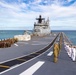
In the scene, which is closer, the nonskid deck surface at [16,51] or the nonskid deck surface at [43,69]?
the nonskid deck surface at [43,69]

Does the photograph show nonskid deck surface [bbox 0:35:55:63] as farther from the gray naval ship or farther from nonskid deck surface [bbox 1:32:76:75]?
nonskid deck surface [bbox 1:32:76:75]

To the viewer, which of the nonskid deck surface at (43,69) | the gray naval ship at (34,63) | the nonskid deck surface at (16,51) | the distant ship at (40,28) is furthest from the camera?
the distant ship at (40,28)

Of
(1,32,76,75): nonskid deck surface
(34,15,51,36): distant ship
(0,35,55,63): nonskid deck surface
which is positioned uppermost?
(34,15,51,36): distant ship

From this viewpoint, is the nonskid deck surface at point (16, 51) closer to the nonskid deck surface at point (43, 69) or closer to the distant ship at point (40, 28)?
the nonskid deck surface at point (43, 69)

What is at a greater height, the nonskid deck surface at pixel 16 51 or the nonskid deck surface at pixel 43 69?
the nonskid deck surface at pixel 43 69

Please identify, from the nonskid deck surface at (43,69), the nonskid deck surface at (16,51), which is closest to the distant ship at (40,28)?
the nonskid deck surface at (16,51)

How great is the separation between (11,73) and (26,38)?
32198 mm

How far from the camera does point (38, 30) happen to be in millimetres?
67250

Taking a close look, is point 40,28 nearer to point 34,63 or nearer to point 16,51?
point 16,51

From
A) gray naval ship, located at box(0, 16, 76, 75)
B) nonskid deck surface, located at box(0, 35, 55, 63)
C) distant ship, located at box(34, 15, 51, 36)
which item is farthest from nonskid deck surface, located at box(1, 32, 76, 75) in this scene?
distant ship, located at box(34, 15, 51, 36)

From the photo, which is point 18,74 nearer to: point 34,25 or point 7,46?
point 7,46

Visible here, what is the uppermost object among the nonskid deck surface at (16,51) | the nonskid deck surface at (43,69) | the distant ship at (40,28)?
the distant ship at (40,28)

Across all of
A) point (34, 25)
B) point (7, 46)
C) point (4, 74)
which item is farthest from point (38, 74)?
point (34, 25)

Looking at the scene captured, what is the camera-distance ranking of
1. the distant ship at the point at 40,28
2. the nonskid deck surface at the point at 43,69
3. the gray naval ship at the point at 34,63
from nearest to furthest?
the nonskid deck surface at the point at 43,69
the gray naval ship at the point at 34,63
the distant ship at the point at 40,28
